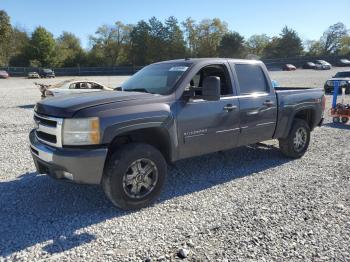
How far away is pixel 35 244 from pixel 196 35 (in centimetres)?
9678

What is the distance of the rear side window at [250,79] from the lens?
5.76m

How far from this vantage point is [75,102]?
429 centimetres

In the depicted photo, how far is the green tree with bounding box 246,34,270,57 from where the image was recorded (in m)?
103

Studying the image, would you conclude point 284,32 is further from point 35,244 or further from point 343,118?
point 35,244

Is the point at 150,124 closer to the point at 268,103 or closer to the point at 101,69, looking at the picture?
the point at 268,103

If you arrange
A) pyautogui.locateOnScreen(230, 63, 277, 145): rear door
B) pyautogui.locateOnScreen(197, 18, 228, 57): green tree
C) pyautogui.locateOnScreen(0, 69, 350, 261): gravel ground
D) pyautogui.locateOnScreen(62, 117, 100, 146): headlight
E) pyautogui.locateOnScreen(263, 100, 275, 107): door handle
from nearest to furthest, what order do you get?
pyautogui.locateOnScreen(0, 69, 350, 261): gravel ground < pyautogui.locateOnScreen(62, 117, 100, 146): headlight < pyautogui.locateOnScreen(230, 63, 277, 145): rear door < pyautogui.locateOnScreen(263, 100, 275, 107): door handle < pyautogui.locateOnScreen(197, 18, 228, 57): green tree

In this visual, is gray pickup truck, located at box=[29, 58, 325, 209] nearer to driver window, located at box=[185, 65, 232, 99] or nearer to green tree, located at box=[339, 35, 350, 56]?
driver window, located at box=[185, 65, 232, 99]

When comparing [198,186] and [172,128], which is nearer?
[172,128]

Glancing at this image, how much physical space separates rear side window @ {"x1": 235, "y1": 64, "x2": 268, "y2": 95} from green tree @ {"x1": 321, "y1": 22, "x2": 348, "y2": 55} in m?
108

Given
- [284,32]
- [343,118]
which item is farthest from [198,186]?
[284,32]

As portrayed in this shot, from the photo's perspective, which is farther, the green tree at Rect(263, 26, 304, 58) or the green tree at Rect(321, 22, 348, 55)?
the green tree at Rect(321, 22, 348, 55)

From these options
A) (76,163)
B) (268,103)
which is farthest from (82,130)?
(268,103)

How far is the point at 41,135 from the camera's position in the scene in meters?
4.53

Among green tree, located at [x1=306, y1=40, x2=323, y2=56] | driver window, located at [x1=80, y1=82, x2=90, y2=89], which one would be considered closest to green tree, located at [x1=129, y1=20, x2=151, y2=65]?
green tree, located at [x1=306, y1=40, x2=323, y2=56]
